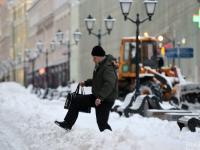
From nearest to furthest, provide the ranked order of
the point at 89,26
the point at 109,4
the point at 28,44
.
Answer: the point at 89,26 < the point at 109,4 < the point at 28,44

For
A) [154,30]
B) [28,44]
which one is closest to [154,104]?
[154,30]

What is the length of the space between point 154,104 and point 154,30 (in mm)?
35623

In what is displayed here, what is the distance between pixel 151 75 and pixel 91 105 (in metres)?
18.1

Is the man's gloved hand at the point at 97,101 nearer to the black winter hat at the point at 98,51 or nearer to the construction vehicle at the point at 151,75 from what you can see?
the black winter hat at the point at 98,51

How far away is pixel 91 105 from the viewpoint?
1179cm

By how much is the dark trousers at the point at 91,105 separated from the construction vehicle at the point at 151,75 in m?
14.3

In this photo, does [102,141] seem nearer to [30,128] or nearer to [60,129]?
[60,129]

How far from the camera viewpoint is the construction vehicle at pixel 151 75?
28.5 m

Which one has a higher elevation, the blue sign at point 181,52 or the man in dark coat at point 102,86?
the man in dark coat at point 102,86

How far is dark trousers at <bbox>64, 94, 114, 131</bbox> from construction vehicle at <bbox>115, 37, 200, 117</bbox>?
47.1 feet

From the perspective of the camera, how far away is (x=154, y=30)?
187 feet

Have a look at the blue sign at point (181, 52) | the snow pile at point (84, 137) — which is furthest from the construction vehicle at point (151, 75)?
the snow pile at point (84, 137)

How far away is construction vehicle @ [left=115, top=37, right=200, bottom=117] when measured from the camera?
93.5 feet

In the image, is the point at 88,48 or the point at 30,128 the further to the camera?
the point at 88,48
